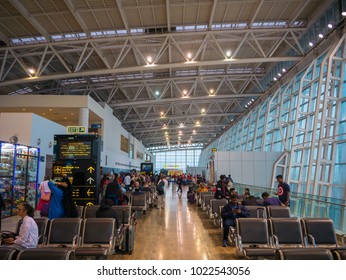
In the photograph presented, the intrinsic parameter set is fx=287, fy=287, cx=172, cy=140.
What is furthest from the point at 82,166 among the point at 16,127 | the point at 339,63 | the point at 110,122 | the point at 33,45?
the point at 110,122

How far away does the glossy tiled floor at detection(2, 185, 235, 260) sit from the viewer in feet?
20.2

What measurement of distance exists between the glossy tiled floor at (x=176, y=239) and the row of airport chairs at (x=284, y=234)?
85 centimetres

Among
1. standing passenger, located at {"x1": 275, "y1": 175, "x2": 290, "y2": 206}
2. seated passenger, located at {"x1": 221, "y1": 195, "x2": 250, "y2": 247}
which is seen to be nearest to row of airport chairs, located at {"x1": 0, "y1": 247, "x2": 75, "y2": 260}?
seated passenger, located at {"x1": 221, "y1": 195, "x2": 250, "y2": 247}

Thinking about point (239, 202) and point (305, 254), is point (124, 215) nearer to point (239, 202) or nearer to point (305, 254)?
point (239, 202)

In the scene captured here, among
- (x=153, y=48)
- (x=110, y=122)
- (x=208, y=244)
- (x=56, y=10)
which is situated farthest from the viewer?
(x=110, y=122)

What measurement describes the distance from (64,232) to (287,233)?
13.8ft

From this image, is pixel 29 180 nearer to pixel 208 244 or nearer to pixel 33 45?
pixel 33 45

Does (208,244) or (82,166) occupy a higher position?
(82,166)

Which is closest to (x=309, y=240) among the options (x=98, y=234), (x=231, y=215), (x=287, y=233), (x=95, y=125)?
(x=287, y=233)

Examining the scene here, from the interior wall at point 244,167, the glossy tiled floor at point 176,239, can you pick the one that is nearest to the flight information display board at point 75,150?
the glossy tiled floor at point 176,239

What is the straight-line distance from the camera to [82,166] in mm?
9133

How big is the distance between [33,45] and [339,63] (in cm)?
1479

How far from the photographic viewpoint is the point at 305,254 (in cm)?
288

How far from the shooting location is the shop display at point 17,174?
11.3m
